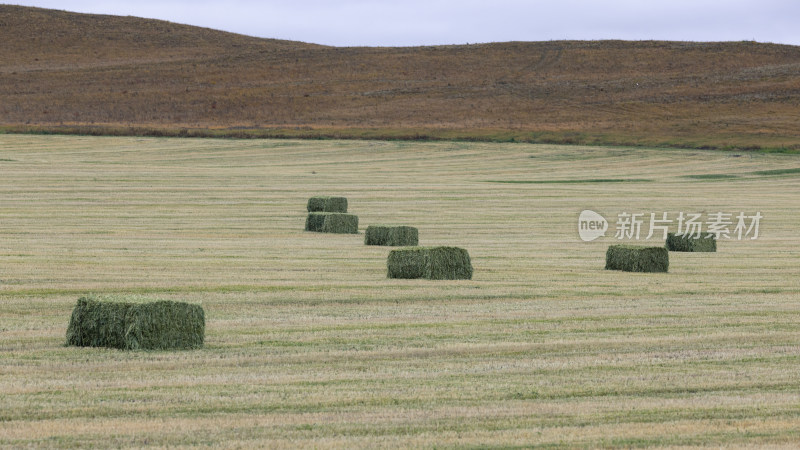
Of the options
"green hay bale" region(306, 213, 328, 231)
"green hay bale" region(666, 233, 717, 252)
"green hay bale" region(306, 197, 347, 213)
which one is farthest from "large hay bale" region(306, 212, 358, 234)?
"green hay bale" region(666, 233, 717, 252)

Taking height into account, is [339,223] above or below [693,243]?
below

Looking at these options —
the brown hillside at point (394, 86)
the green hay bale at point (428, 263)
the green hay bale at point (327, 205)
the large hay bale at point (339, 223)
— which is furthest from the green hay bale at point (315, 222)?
the brown hillside at point (394, 86)

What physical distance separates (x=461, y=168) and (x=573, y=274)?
113 ft

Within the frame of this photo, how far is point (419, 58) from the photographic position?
305ft

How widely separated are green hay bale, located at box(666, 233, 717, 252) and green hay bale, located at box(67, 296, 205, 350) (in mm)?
16561

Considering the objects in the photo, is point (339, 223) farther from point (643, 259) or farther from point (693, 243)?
point (643, 259)

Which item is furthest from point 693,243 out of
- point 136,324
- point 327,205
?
point 136,324

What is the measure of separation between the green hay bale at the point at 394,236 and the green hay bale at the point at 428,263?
6571mm

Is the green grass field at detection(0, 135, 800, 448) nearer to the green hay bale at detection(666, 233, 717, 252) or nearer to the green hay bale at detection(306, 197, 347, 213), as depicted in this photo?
the green hay bale at detection(306, 197, 347, 213)

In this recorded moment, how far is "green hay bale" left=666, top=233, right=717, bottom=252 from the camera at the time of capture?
88.8 feet

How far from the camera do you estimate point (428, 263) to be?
19812 millimetres

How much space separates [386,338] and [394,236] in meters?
13.1

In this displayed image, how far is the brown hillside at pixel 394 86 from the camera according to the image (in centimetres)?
7150

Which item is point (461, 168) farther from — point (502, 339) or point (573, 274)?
point (502, 339)
